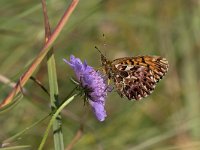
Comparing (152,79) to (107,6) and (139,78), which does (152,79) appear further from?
(107,6)

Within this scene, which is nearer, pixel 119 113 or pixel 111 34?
pixel 119 113

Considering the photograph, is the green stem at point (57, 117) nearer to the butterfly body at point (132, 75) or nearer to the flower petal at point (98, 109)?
the flower petal at point (98, 109)

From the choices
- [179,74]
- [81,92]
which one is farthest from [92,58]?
[81,92]

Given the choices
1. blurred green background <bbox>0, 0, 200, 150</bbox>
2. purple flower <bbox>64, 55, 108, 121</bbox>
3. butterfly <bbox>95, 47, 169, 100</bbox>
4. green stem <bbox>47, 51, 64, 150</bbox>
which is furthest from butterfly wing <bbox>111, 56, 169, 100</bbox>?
blurred green background <bbox>0, 0, 200, 150</bbox>

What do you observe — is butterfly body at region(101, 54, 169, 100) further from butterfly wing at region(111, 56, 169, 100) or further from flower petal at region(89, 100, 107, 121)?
flower petal at region(89, 100, 107, 121)

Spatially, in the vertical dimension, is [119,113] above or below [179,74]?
below

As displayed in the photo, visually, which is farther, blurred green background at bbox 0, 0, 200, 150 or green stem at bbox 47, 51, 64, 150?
blurred green background at bbox 0, 0, 200, 150

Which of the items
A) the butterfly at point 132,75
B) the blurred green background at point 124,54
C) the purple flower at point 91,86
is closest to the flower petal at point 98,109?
the purple flower at point 91,86
